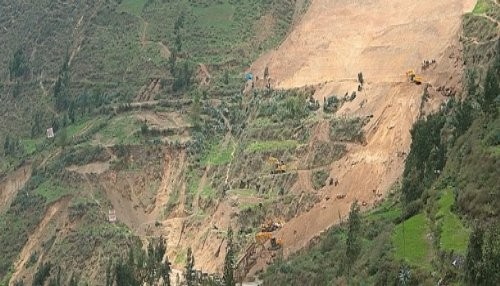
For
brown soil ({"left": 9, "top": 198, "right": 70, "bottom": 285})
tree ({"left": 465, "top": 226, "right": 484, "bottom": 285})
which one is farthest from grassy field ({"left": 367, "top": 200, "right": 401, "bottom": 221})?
brown soil ({"left": 9, "top": 198, "right": 70, "bottom": 285})

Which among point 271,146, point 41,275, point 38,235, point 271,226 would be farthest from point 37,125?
point 271,226

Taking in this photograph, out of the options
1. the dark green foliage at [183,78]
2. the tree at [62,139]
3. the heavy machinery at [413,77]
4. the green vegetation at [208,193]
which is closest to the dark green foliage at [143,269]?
the green vegetation at [208,193]

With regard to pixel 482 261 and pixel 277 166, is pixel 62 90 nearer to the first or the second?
pixel 277 166

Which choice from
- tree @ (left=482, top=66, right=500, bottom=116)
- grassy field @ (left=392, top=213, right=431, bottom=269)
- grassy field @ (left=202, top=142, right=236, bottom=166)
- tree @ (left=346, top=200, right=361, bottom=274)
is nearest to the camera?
grassy field @ (left=392, top=213, right=431, bottom=269)

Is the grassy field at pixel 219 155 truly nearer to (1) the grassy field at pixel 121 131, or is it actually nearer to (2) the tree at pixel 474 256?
(1) the grassy field at pixel 121 131

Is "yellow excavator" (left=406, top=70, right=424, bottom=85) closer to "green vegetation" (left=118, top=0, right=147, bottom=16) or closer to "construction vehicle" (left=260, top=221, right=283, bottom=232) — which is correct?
"construction vehicle" (left=260, top=221, right=283, bottom=232)
